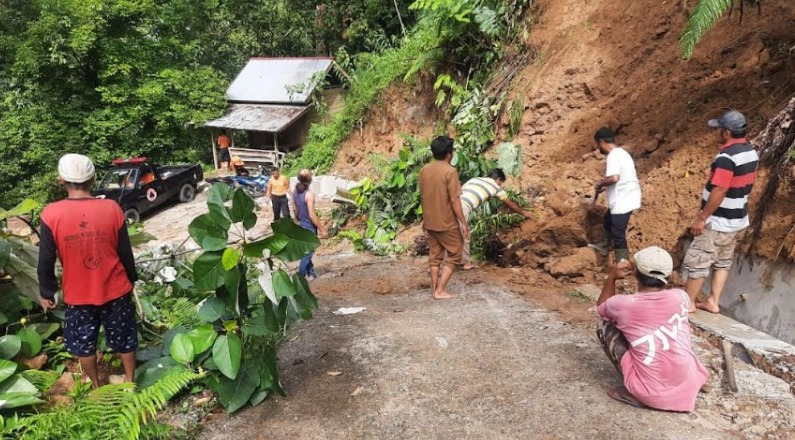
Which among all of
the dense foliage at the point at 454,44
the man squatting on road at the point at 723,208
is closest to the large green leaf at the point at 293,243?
the man squatting on road at the point at 723,208

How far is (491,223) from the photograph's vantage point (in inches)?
289

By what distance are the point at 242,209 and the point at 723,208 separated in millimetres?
4002

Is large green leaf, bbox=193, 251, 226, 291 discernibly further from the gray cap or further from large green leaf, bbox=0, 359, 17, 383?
the gray cap

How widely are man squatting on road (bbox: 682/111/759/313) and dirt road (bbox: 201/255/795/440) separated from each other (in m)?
0.78

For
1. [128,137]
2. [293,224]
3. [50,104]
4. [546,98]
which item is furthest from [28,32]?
[293,224]

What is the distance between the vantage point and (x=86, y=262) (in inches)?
129

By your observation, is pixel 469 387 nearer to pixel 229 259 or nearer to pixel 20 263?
pixel 229 259

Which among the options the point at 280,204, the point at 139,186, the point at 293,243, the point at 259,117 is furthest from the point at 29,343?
the point at 259,117

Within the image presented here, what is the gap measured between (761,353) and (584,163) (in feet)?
12.4

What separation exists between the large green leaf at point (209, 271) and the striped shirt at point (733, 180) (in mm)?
4032

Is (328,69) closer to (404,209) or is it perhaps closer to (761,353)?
(404,209)

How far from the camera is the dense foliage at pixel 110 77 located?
20125 mm

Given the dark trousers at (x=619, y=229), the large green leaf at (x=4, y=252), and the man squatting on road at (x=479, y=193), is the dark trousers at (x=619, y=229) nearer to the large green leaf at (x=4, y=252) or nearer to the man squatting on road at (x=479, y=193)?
the man squatting on road at (x=479, y=193)

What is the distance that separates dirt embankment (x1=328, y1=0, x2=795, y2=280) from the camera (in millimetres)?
5578
